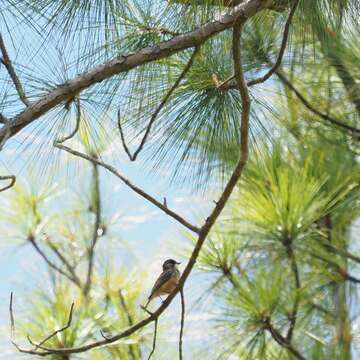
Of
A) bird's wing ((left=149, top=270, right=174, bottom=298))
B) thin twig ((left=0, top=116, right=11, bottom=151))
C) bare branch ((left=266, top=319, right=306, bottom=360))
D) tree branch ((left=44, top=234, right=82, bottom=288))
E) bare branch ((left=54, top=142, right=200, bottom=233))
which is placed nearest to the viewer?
thin twig ((left=0, top=116, right=11, bottom=151))

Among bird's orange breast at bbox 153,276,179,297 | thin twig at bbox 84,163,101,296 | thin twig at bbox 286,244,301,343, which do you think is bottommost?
bird's orange breast at bbox 153,276,179,297

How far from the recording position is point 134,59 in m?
1.21

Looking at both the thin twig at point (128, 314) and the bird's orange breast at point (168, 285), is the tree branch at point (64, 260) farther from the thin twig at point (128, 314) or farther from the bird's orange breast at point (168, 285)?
the bird's orange breast at point (168, 285)

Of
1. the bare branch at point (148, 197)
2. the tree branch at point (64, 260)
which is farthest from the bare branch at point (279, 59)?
the tree branch at point (64, 260)

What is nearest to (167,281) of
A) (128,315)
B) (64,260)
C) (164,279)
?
(164,279)

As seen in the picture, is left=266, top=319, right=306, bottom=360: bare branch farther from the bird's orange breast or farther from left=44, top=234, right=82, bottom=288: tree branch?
left=44, top=234, right=82, bottom=288: tree branch

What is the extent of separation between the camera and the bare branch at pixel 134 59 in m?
1.17

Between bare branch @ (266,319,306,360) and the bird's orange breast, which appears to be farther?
bare branch @ (266,319,306,360)

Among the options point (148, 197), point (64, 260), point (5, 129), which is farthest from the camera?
point (64, 260)

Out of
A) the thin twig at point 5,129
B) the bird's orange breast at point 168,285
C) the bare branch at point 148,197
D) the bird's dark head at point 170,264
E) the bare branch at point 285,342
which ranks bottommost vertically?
the thin twig at point 5,129

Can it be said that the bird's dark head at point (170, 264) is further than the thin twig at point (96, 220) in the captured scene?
No

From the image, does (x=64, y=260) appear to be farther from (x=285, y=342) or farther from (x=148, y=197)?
(x=148, y=197)

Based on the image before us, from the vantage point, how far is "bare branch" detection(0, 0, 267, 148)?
3.85ft

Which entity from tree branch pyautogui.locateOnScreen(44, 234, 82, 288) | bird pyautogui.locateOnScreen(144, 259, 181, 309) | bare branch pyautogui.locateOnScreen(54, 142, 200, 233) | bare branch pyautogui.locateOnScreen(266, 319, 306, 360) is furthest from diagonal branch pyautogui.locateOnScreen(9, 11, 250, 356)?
tree branch pyautogui.locateOnScreen(44, 234, 82, 288)
